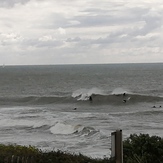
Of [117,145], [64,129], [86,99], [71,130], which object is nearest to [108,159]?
[117,145]

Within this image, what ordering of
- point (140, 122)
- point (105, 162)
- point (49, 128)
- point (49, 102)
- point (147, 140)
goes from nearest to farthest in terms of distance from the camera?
point (105, 162)
point (147, 140)
point (49, 128)
point (140, 122)
point (49, 102)

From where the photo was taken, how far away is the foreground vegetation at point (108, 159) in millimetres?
8461

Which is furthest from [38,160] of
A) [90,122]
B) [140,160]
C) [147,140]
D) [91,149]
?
[90,122]

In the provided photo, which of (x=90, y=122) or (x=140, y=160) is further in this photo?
(x=90, y=122)

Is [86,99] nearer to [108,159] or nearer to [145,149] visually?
[145,149]

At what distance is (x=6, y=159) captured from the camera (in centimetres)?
862

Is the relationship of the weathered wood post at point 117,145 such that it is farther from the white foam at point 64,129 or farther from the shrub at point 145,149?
the white foam at point 64,129

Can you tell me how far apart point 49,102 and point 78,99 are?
465 centimetres

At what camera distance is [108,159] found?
8.50 metres

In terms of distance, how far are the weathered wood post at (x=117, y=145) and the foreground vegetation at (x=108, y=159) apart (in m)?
0.54

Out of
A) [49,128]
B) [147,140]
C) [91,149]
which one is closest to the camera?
[147,140]

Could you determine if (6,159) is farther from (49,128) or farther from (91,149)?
(49,128)

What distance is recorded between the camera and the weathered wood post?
6.93 meters

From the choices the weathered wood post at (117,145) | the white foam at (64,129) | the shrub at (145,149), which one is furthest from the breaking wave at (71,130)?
the weathered wood post at (117,145)
